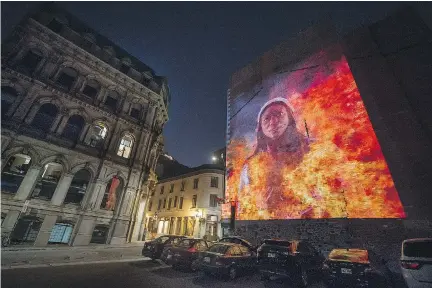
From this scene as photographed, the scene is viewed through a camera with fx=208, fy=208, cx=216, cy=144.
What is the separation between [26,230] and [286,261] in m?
17.9

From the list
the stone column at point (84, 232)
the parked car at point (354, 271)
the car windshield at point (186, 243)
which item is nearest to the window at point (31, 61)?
the stone column at point (84, 232)

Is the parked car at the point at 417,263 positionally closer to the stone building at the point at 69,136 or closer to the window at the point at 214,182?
the stone building at the point at 69,136

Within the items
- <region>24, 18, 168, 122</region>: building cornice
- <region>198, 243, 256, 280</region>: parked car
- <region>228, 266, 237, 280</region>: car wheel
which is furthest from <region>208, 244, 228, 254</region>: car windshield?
<region>24, 18, 168, 122</region>: building cornice

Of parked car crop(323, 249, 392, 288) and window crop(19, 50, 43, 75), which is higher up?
window crop(19, 50, 43, 75)

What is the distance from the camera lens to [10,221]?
46.5 ft

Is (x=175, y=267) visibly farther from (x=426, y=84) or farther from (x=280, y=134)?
(x=426, y=84)

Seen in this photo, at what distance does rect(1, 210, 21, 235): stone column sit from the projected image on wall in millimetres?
15939

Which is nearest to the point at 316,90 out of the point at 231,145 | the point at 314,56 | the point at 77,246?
the point at 314,56

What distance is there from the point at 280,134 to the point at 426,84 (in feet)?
30.8

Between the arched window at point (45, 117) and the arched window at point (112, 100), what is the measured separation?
4.55 meters

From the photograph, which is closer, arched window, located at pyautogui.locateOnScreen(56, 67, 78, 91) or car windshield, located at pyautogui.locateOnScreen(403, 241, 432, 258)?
car windshield, located at pyautogui.locateOnScreen(403, 241, 432, 258)

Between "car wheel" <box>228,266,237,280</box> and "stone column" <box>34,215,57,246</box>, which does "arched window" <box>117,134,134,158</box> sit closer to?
"stone column" <box>34,215,57,246</box>

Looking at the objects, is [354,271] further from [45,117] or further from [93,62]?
[93,62]

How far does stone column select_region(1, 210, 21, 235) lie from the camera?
13.8 metres
